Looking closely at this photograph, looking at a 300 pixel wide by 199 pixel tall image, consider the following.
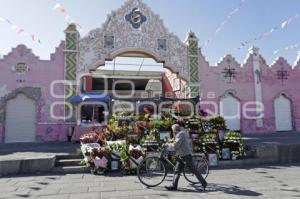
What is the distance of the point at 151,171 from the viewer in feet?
26.9

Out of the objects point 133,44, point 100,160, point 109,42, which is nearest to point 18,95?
point 109,42

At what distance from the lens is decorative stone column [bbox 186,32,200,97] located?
66.5 ft

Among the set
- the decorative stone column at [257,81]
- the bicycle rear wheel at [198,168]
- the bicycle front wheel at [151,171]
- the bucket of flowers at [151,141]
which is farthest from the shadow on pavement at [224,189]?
the decorative stone column at [257,81]

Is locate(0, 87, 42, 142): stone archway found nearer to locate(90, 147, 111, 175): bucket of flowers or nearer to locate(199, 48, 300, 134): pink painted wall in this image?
locate(90, 147, 111, 175): bucket of flowers

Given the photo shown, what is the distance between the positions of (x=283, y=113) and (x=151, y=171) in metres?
16.7

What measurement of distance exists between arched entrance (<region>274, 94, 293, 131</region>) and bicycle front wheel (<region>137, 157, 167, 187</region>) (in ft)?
52.7

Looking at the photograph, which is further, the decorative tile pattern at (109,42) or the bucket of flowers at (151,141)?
the decorative tile pattern at (109,42)

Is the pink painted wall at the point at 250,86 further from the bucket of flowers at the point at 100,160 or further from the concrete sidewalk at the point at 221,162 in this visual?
the bucket of flowers at the point at 100,160

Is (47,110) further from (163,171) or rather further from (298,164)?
(298,164)

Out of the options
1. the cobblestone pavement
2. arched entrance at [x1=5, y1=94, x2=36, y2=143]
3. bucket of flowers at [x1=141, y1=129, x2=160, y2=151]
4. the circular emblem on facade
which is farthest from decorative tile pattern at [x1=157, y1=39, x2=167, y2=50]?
the cobblestone pavement

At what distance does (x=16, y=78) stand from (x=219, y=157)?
12.3m

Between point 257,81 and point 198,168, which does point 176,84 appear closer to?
point 257,81

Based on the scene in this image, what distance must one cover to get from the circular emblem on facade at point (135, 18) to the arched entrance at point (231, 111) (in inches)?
281

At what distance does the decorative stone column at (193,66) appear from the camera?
20.3m
